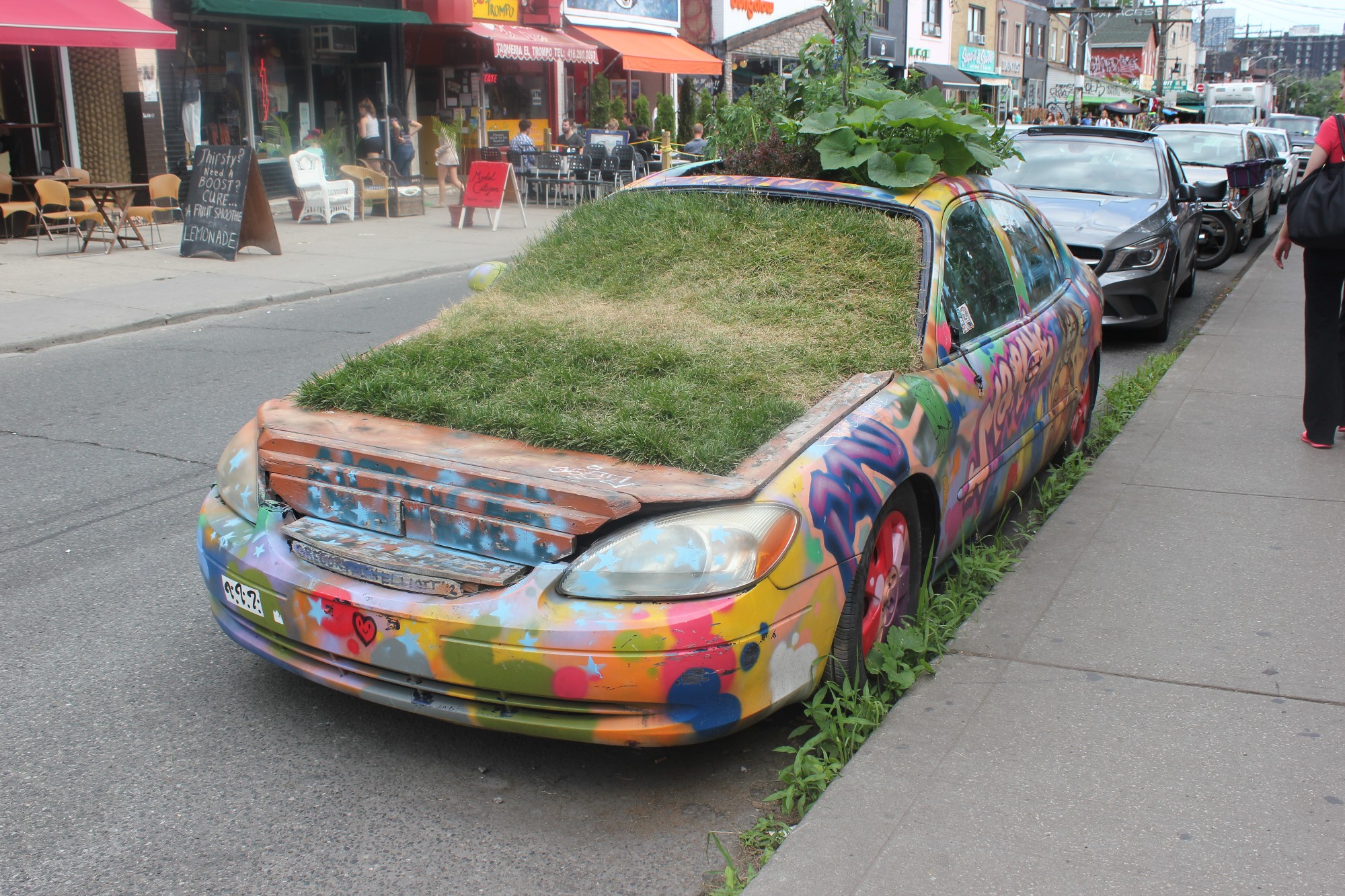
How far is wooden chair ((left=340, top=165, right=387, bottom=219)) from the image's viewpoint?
18.8 meters

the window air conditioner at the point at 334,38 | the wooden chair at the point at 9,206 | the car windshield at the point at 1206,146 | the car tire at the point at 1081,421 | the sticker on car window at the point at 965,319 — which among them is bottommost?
the car tire at the point at 1081,421

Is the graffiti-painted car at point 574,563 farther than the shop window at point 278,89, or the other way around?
the shop window at point 278,89

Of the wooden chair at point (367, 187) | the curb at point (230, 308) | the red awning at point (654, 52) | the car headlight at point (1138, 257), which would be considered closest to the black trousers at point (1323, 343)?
the car headlight at point (1138, 257)

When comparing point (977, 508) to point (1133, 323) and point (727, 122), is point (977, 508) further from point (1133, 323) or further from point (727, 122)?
point (1133, 323)

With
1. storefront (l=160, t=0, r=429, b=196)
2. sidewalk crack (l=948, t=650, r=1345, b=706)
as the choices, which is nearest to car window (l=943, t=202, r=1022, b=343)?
sidewalk crack (l=948, t=650, r=1345, b=706)

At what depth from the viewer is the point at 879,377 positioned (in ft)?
11.8

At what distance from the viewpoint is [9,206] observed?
13914 millimetres

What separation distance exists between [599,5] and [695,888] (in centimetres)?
2731

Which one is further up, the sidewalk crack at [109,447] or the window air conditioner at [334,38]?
the window air conditioner at [334,38]

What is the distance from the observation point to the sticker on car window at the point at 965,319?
13.3 feet

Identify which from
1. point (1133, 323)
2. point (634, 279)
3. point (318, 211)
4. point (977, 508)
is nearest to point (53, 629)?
point (634, 279)

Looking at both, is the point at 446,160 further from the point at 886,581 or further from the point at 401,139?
the point at 886,581

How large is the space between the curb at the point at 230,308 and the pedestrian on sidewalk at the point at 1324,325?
8.47 meters

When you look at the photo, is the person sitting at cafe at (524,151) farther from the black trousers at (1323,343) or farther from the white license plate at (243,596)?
the white license plate at (243,596)
